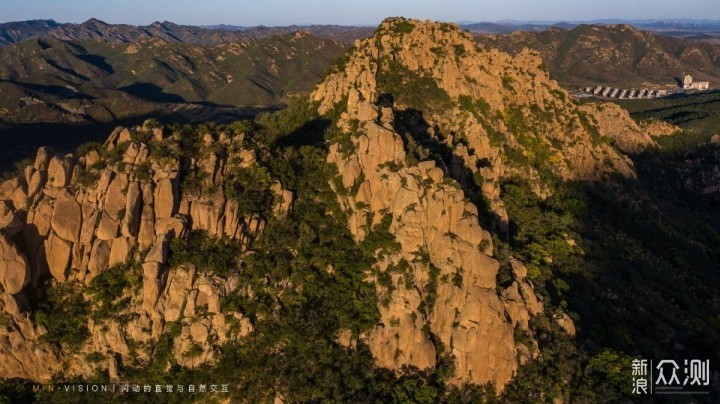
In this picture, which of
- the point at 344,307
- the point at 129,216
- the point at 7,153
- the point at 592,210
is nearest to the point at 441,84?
the point at 592,210

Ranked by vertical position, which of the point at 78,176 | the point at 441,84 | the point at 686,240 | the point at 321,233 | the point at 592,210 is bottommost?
the point at 686,240

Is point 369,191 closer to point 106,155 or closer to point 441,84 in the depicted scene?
point 106,155

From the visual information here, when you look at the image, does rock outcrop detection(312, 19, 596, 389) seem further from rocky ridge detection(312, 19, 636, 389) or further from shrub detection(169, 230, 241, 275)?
shrub detection(169, 230, 241, 275)

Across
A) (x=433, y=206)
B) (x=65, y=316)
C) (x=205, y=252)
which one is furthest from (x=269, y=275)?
(x=65, y=316)

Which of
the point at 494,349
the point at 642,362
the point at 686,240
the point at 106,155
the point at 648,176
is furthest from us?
the point at 648,176

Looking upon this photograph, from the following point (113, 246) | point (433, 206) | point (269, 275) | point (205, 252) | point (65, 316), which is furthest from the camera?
point (433, 206)

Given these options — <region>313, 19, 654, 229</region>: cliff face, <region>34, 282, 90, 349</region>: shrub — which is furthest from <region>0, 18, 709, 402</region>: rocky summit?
<region>313, 19, 654, 229</region>: cliff face

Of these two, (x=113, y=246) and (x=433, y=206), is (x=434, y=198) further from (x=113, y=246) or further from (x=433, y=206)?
(x=113, y=246)
